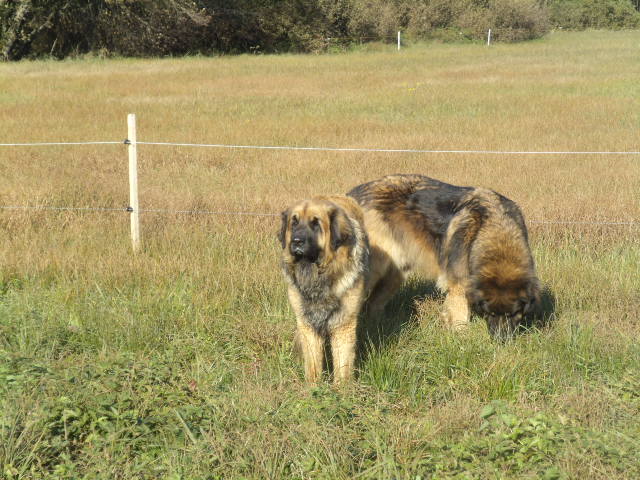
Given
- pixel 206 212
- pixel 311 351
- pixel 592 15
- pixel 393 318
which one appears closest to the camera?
pixel 311 351

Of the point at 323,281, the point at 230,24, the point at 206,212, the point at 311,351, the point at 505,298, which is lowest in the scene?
the point at 311,351

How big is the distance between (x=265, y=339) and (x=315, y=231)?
3.76ft

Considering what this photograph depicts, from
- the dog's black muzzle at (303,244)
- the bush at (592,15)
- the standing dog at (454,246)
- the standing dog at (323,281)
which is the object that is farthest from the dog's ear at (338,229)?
the bush at (592,15)

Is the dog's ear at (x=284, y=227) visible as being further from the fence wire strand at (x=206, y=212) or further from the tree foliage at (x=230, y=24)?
the tree foliage at (x=230, y=24)

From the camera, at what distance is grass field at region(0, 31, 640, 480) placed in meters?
3.66

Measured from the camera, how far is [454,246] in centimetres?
558

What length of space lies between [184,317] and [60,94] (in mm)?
15937

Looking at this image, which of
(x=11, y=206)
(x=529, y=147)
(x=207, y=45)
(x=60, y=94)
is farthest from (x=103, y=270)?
(x=207, y=45)

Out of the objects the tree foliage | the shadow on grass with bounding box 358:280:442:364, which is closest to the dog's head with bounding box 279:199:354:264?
the shadow on grass with bounding box 358:280:442:364

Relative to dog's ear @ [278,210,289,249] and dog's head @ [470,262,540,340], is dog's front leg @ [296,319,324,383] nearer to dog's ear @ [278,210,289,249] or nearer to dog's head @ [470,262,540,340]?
dog's ear @ [278,210,289,249]

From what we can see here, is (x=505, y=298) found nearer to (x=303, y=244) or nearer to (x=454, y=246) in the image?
(x=454, y=246)

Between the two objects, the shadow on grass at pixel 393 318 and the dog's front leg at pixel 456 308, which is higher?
the dog's front leg at pixel 456 308

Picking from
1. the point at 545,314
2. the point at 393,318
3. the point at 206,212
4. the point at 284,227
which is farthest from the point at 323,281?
the point at 206,212

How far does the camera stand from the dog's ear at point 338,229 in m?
4.60
